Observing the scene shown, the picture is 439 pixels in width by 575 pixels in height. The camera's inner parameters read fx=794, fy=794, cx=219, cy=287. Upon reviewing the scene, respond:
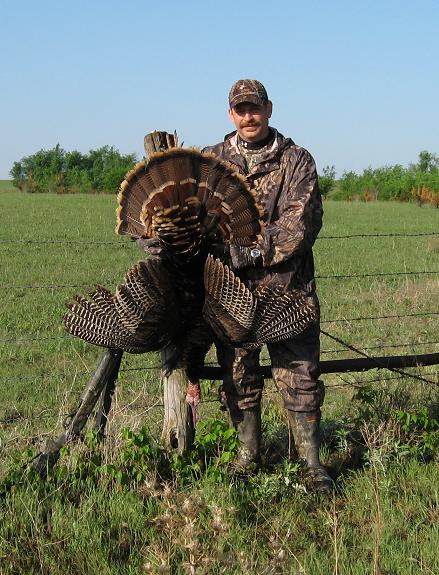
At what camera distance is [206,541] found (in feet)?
12.0

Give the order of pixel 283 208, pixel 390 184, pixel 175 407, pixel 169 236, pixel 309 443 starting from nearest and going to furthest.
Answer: pixel 169 236 < pixel 283 208 < pixel 175 407 < pixel 309 443 < pixel 390 184

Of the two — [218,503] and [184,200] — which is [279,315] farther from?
[218,503]

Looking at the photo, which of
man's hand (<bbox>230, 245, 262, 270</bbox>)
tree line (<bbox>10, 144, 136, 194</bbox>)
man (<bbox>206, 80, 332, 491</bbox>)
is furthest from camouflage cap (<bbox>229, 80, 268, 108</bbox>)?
tree line (<bbox>10, 144, 136, 194</bbox>)

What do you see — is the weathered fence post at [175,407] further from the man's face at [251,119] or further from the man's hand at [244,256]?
the man's face at [251,119]

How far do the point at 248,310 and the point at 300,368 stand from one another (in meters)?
0.81

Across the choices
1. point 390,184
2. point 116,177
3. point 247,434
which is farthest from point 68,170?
point 247,434

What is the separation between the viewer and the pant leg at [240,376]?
15.0ft

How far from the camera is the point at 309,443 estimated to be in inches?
183

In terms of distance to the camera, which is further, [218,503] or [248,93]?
[248,93]

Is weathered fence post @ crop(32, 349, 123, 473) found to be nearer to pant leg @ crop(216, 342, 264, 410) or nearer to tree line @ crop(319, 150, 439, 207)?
pant leg @ crop(216, 342, 264, 410)

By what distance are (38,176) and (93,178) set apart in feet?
36.1

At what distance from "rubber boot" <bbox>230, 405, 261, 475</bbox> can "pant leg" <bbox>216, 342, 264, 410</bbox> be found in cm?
4

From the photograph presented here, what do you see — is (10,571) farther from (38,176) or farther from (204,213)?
(38,176)

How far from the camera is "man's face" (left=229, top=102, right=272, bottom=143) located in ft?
14.3
